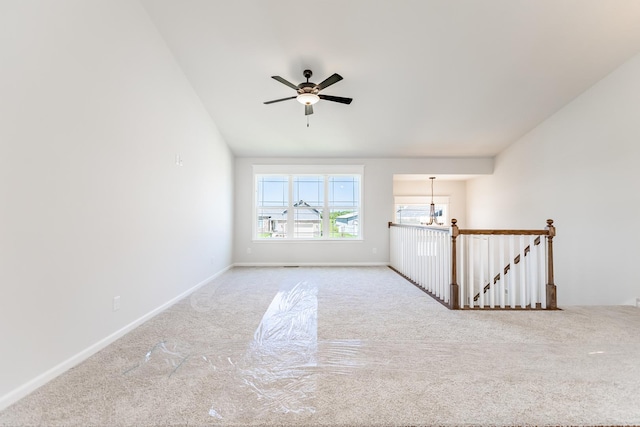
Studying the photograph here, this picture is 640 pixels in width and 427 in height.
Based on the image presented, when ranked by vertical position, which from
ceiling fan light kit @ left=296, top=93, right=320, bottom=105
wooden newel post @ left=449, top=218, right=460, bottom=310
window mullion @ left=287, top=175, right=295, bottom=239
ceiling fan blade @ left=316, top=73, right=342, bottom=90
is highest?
ceiling fan blade @ left=316, top=73, right=342, bottom=90

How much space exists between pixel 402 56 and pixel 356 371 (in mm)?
3386

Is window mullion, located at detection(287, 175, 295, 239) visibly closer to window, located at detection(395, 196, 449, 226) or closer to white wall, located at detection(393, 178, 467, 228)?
window, located at detection(395, 196, 449, 226)

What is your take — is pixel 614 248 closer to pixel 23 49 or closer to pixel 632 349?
pixel 632 349

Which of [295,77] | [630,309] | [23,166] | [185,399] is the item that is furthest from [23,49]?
[630,309]

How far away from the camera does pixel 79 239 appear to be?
2117 mm

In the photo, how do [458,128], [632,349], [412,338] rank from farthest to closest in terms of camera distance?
[458,128] < [412,338] < [632,349]

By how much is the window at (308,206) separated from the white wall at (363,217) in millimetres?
201

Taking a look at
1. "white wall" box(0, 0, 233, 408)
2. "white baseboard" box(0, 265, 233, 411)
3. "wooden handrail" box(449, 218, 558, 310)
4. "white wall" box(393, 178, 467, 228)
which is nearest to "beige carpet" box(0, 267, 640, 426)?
"white baseboard" box(0, 265, 233, 411)

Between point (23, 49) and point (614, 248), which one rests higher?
point (23, 49)

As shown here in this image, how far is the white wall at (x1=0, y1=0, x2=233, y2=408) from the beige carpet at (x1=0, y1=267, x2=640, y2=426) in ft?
0.93

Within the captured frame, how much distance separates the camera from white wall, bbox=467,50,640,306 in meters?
3.56

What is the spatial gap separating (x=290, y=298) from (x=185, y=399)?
7.09 feet

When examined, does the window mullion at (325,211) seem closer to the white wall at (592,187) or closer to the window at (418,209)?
the window at (418,209)

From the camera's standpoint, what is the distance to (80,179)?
6.96 ft
